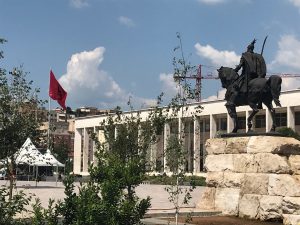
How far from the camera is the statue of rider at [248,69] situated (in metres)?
20.4

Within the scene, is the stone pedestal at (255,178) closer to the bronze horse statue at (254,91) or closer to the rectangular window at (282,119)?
the bronze horse statue at (254,91)

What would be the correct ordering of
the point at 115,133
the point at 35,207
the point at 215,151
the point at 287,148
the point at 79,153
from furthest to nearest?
1. the point at 79,153
2. the point at 215,151
3. the point at 287,148
4. the point at 115,133
5. the point at 35,207

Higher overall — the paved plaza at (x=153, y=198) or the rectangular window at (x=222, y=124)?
the rectangular window at (x=222, y=124)

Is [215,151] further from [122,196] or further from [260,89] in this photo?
[122,196]

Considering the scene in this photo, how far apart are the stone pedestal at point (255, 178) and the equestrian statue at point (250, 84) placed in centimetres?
156

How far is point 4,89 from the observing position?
15.1 metres

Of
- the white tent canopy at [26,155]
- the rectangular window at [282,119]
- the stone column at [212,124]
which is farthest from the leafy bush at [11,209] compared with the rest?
the stone column at [212,124]

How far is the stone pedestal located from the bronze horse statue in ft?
4.73

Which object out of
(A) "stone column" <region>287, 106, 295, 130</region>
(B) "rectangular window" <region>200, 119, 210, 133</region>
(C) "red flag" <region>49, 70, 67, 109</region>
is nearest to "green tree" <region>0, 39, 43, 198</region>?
(C) "red flag" <region>49, 70, 67, 109</region>

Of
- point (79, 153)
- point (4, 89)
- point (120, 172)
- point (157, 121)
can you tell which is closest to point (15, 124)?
point (4, 89)

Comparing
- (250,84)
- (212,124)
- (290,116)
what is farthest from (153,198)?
(212,124)

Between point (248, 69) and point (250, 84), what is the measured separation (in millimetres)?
600

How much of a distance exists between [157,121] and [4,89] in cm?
472

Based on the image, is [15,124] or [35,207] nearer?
[35,207]
